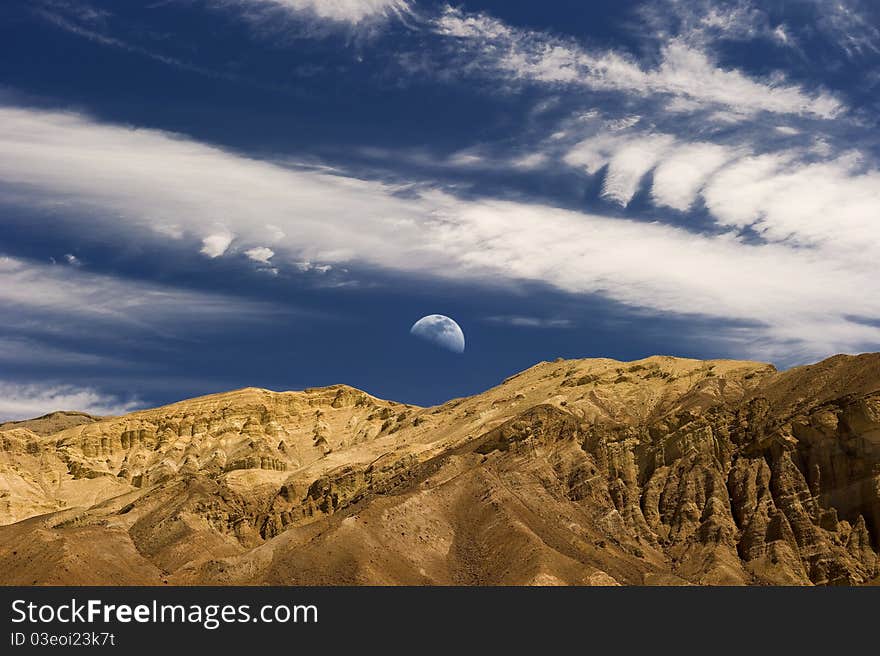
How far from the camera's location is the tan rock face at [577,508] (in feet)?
427

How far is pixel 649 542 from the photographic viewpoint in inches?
5600

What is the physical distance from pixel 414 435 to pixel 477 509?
58970 millimetres

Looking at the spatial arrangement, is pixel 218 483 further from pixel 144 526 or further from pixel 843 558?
pixel 843 558

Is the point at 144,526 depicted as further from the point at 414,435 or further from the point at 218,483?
the point at 414,435

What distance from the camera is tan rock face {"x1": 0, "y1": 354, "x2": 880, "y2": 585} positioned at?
13025 centimetres

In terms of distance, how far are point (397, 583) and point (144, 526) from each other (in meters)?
54.4

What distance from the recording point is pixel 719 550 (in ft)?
445

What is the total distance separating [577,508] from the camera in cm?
14675

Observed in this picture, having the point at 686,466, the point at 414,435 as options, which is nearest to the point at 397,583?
the point at 686,466

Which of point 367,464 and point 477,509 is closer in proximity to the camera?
point 477,509
